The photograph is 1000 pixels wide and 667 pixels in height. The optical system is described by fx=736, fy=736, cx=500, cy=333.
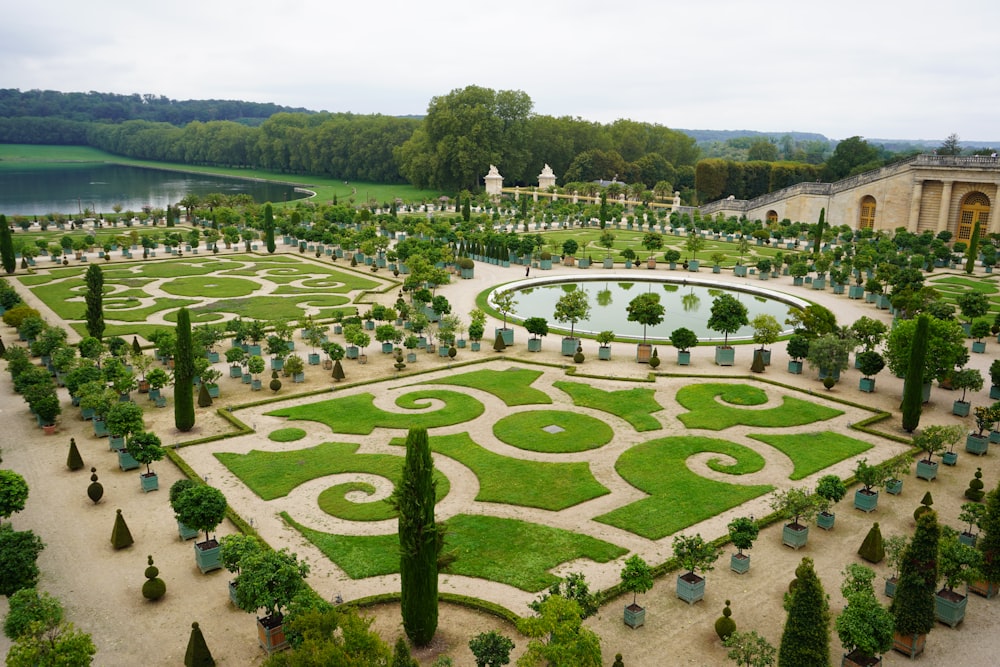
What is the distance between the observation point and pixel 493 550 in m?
22.1

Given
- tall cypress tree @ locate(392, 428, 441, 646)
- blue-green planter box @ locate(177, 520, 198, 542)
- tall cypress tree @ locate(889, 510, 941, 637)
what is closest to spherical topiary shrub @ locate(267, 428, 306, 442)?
blue-green planter box @ locate(177, 520, 198, 542)

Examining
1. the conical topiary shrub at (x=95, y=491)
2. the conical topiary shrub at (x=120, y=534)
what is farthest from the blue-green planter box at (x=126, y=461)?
the conical topiary shrub at (x=120, y=534)

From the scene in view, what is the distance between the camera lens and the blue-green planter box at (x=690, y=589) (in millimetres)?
19719

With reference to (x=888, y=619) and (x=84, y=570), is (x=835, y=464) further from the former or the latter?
(x=84, y=570)

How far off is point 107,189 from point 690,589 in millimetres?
165536

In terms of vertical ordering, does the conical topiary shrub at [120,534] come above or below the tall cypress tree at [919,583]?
below

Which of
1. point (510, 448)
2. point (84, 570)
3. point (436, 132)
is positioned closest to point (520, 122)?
point (436, 132)

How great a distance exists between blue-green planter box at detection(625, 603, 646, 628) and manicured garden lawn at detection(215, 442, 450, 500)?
341 inches

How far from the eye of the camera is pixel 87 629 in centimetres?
1867

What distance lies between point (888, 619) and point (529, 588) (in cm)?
878

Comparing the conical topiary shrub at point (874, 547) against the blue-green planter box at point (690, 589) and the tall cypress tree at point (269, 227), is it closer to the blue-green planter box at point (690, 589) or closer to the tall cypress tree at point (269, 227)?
the blue-green planter box at point (690, 589)

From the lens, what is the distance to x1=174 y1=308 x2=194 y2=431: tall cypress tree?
30.5m

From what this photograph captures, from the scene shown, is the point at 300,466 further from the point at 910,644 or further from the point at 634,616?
the point at 910,644

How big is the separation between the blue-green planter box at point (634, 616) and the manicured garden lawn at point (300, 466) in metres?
8.67
